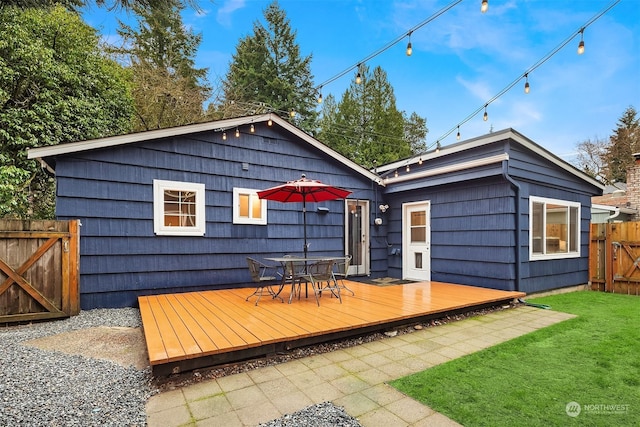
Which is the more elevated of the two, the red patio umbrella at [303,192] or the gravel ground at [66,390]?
the red patio umbrella at [303,192]

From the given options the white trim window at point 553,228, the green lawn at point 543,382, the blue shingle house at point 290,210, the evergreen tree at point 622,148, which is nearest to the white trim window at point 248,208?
the blue shingle house at point 290,210

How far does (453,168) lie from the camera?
6.39m

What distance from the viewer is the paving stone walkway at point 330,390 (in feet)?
6.95

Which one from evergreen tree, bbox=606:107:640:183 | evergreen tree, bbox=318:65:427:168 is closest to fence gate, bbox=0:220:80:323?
evergreen tree, bbox=318:65:427:168

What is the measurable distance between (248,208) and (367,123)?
1478 centimetres

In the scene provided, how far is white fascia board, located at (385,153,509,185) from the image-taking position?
570 cm

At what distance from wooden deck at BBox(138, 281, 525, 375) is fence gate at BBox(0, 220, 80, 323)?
1.02m

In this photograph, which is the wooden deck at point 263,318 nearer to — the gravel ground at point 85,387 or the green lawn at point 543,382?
the gravel ground at point 85,387

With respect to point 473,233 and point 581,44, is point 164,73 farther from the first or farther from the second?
point 581,44

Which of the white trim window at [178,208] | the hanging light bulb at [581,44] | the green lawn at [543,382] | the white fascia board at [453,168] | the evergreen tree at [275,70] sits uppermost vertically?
the evergreen tree at [275,70]

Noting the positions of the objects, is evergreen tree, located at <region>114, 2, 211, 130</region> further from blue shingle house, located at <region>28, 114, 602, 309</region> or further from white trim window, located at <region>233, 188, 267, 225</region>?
white trim window, located at <region>233, 188, 267, 225</region>

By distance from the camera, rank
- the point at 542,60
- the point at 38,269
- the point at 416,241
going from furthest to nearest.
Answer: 1. the point at 416,241
2. the point at 38,269
3. the point at 542,60

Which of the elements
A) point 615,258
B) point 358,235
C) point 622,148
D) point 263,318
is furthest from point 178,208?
point 622,148

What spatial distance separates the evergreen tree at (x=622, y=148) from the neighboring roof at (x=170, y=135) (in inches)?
786
